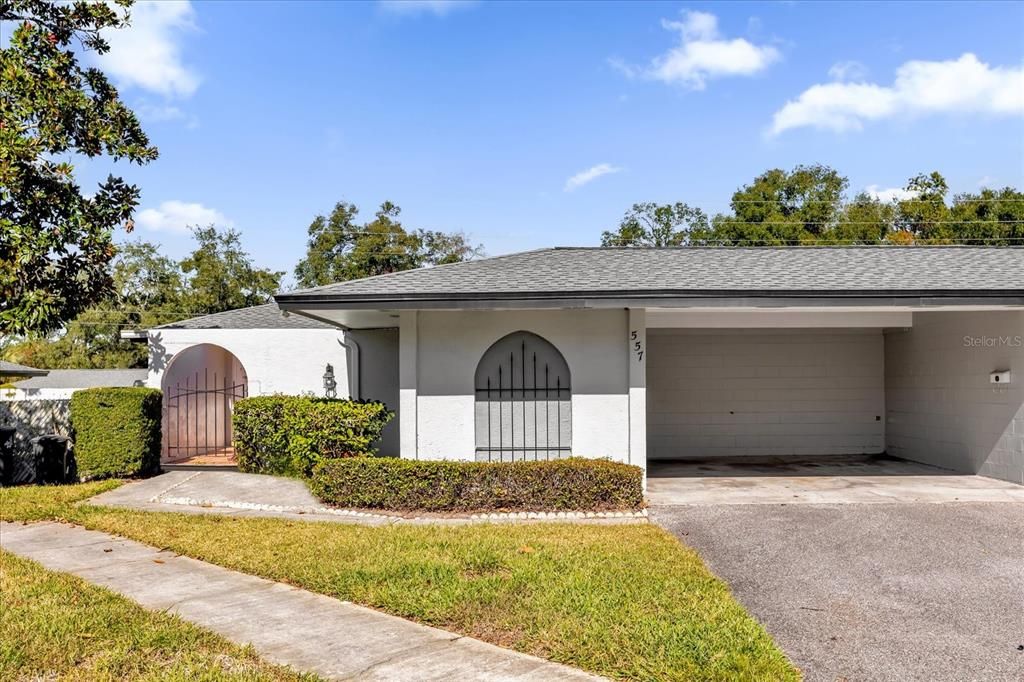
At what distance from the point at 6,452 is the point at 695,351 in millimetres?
12459

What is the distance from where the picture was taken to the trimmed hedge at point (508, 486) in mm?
8461

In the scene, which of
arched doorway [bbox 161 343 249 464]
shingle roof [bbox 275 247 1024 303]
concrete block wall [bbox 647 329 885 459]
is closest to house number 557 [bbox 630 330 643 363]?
shingle roof [bbox 275 247 1024 303]

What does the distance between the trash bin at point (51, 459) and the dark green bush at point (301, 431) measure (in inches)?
118

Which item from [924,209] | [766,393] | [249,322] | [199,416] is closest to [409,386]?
[249,322]

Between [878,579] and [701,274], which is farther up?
[701,274]

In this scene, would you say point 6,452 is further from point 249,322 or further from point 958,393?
point 958,393

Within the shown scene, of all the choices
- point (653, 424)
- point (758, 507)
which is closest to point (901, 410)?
point (653, 424)

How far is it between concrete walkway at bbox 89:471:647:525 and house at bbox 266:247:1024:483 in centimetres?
154

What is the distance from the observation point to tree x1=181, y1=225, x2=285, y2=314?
3156cm

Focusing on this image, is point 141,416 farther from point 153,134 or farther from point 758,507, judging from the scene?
point 758,507

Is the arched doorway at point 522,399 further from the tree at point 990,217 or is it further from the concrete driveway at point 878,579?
the tree at point 990,217

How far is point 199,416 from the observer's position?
16141 millimetres

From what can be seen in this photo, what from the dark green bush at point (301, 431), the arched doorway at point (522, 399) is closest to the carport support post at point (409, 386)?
the dark green bush at point (301, 431)

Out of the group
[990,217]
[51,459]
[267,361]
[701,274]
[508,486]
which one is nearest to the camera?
[508,486]
